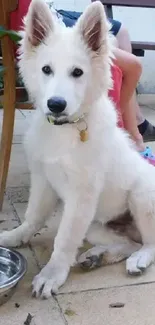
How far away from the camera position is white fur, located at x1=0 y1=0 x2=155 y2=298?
6.77 feet

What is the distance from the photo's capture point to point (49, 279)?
2105mm

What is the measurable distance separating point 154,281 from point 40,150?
2.41 feet

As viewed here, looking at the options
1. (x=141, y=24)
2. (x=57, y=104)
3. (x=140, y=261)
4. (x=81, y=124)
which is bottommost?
(x=140, y=261)

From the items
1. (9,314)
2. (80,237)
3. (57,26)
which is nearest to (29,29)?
(57,26)

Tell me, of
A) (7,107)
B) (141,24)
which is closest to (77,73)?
(7,107)

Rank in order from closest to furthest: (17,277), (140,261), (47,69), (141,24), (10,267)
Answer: (17,277) < (47,69) < (10,267) < (140,261) < (141,24)

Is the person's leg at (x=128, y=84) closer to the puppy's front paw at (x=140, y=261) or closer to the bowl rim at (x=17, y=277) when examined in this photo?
the puppy's front paw at (x=140, y=261)

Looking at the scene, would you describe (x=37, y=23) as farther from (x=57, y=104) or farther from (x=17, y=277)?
(x=17, y=277)

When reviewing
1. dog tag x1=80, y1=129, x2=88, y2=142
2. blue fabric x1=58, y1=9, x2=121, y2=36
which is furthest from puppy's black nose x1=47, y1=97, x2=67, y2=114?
blue fabric x1=58, y1=9, x2=121, y2=36

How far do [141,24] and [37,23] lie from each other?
4.46 meters

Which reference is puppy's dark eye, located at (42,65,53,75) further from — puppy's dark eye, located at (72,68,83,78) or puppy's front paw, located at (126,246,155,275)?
puppy's front paw, located at (126,246,155,275)

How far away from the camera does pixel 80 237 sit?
2.20 meters

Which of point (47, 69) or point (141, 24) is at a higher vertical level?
point (47, 69)

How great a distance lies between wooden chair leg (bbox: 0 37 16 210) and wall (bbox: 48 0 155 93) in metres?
3.64
